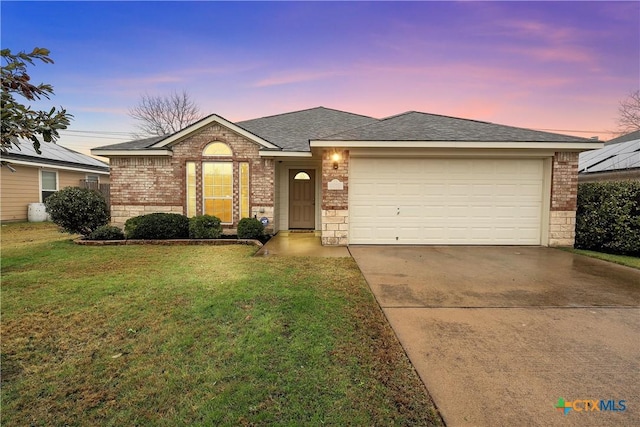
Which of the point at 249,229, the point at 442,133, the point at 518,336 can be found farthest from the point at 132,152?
the point at 518,336

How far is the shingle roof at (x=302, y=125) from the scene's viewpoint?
1183 cm

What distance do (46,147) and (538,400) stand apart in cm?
2369

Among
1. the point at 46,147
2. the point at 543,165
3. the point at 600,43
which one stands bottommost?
the point at 543,165

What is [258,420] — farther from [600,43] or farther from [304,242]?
[600,43]

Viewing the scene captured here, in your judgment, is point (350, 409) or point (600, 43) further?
point (600, 43)

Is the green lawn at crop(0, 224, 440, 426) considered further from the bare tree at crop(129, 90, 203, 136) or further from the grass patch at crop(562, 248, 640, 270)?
the bare tree at crop(129, 90, 203, 136)

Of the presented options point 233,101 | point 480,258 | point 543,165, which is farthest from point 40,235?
point 543,165

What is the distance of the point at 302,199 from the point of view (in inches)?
477

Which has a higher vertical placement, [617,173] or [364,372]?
[617,173]

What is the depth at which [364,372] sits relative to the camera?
2658mm

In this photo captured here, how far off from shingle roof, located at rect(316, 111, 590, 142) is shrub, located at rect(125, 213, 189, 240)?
5.29 m

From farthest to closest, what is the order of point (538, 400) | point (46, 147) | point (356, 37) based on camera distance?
1. point (46, 147)
2. point (356, 37)
3. point (538, 400)

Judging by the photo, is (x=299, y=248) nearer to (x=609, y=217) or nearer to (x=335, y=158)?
(x=335, y=158)

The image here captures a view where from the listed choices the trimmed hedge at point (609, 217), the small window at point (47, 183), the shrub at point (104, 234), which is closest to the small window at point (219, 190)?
the shrub at point (104, 234)
